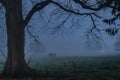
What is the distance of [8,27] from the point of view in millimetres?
25078

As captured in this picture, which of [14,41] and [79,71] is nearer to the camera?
[14,41]

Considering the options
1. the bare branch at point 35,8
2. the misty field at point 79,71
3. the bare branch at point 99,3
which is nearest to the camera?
the misty field at point 79,71

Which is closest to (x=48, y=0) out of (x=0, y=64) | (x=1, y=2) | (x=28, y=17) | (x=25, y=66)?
(x=28, y=17)

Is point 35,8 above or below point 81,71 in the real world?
above

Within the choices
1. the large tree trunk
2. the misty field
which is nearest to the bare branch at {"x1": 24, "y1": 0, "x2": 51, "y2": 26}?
the large tree trunk

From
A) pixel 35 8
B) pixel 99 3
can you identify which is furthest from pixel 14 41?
pixel 99 3

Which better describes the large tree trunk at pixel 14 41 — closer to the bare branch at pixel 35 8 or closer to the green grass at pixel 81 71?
the bare branch at pixel 35 8

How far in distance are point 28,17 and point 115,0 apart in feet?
21.9

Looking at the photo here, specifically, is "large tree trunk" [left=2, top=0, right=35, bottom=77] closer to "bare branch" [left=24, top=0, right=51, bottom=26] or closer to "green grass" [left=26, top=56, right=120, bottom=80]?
"bare branch" [left=24, top=0, right=51, bottom=26]

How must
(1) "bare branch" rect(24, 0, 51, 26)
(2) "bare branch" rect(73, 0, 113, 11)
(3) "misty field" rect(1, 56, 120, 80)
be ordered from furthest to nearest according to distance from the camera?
(1) "bare branch" rect(24, 0, 51, 26), (2) "bare branch" rect(73, 0, 113, 11), (3) "misty field" rect(1, 56, 120, 80)

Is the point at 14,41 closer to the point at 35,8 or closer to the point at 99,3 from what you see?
the point at 35,8

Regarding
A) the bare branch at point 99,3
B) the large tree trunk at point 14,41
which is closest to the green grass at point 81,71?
the large tree trunk at point 14,41

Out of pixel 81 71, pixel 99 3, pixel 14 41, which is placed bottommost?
pixel 81 71

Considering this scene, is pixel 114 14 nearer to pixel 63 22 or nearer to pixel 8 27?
pixel 63 22
